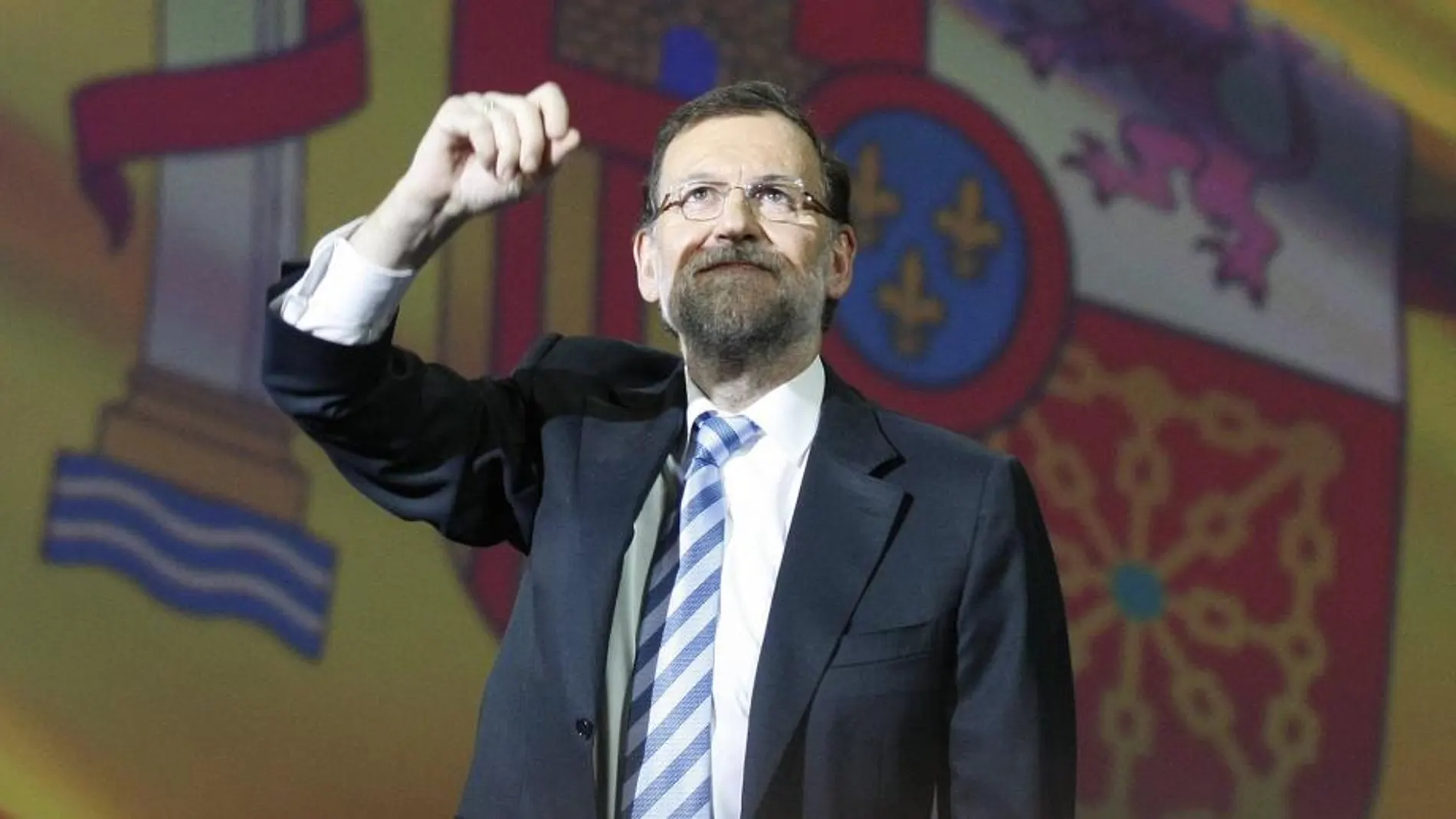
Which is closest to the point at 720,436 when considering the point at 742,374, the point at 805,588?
the point at 742,374

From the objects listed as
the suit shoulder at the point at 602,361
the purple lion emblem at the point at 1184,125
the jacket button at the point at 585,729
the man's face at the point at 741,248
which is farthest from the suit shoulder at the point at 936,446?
the purple lion emblem at the point at 1184,125

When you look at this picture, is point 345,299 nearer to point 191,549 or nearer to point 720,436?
point 720,436

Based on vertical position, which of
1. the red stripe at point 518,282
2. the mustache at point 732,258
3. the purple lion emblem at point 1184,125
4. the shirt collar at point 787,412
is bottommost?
the shirt collar at point 787,412

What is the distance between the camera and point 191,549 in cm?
235

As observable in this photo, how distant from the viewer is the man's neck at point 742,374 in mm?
1470

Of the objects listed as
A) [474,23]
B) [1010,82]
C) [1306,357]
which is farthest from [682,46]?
[1306,357]

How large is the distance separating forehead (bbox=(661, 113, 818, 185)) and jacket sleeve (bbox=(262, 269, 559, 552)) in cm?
22

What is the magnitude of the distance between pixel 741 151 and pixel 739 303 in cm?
14

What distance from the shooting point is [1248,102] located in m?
3.00

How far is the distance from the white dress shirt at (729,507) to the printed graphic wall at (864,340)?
1.09m

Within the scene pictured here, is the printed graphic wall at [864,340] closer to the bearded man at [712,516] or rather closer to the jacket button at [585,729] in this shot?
the bearded man at [712,516]

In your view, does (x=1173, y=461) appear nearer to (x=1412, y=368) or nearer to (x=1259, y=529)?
(x=1259, y=529)

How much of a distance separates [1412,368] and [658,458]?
6.58 feet

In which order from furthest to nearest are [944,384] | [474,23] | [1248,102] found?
[1248,102] → [944,384] → [474,23]
